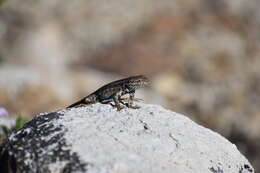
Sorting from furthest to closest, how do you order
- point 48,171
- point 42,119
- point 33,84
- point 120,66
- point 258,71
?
1. point 258,71
2. point 120,66
3. point 33,84
4. point 42,119
5. point 48,171

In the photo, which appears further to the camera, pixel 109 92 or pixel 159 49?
pixel 159 49

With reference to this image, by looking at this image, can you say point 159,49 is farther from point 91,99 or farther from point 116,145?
point 116,145

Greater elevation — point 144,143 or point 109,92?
point 109,92

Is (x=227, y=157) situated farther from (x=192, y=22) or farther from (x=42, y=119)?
(x=192, y=22)

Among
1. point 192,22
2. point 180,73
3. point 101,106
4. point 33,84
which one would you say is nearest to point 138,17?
point 192,22

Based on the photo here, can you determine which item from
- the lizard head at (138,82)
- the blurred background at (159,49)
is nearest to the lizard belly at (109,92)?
the lizard head at (138,82)

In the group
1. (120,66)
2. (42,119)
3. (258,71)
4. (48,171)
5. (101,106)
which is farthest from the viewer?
(258,71)

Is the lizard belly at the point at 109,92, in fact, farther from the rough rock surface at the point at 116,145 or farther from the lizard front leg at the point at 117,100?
the rough rock surface at the point at 116,145

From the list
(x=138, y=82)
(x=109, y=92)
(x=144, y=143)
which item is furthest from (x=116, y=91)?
(x=144, y=143)
